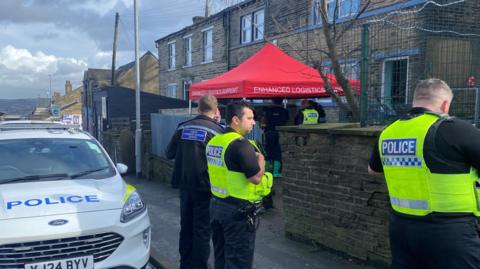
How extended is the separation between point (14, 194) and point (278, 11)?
13.6m

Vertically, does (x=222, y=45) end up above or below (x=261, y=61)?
above

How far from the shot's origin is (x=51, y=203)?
4.05 metres

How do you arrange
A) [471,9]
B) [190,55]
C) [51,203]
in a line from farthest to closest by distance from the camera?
[190,55]
[471,9]
[51,203]

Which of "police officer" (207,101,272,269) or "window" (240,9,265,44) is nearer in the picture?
"police officer" (207,101,272,269)

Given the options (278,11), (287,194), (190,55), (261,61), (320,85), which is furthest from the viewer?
(190,55)

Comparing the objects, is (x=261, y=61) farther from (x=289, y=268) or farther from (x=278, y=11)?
(x=278, y=11)

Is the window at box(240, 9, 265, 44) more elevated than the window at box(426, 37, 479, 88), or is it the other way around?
the window at box(240, 9, 265, 44)

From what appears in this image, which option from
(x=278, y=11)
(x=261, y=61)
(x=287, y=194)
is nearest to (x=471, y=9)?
(x=287, y=194)

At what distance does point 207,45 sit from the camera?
2262 centimetres

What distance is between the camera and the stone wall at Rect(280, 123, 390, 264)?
4586mm

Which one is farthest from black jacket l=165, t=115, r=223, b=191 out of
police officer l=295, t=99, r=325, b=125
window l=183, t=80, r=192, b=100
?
window l=183, t=80, r=192, b=100

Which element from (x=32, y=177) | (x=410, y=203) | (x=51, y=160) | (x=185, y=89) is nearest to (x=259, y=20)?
(x=185, y=89)

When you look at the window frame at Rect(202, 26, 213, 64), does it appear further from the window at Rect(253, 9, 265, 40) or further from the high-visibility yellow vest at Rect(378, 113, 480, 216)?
the high-visibility yellow vest at Rect(378, 113, 480, 216)

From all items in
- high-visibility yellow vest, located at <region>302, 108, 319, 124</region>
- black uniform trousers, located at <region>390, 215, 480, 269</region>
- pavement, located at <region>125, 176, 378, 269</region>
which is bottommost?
pavement, located at <region>125, 176, 378, 269</region>
